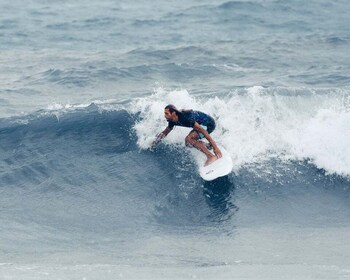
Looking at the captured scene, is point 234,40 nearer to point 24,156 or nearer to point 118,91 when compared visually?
point 118,91

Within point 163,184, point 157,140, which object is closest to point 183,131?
point 157,140

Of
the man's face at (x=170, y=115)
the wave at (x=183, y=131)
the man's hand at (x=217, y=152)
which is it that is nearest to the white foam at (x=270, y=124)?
the wave at (x=183, y=131)

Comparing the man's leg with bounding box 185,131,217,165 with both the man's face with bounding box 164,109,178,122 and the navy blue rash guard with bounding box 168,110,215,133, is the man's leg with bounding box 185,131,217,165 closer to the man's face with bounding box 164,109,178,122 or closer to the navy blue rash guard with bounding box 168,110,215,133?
the navy blue rash guard with bounding box 168,110,215,133

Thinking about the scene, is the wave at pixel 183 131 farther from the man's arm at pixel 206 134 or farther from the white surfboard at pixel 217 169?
the man's arm at pixel 206 134

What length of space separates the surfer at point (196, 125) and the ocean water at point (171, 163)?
0.58 metres

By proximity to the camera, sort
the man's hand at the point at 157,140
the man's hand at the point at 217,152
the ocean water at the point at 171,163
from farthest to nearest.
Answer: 1. the man's hand at the point at 157,140
2. the man's hand at the point at 217,152
3. the ocean water at the point at 171,163

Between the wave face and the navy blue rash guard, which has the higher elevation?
the navy blue rash guard

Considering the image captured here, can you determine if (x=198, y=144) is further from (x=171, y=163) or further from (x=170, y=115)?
(x=171, y=163)

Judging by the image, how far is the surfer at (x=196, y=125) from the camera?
12062 mm

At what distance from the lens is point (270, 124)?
1423 centimetres

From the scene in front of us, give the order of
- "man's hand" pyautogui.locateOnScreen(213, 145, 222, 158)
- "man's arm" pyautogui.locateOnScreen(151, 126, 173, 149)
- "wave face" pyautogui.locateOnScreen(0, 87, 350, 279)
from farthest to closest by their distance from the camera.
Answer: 1. "man's arm" pyautogui.locateOnScreen(151, 126, 173, 149)
2. "man's hand" pyautogui.locateOnScreen(213, 145, 222, 158)
3. "wave face" pyautogui.locateOnScreen(0, 87, 350, 279)

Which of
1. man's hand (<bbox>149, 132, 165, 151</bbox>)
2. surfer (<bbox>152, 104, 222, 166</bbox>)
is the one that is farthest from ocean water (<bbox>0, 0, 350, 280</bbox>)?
surfer (<bbox>152, 104, 222, 166</bbox>)

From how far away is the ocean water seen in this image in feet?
32.3

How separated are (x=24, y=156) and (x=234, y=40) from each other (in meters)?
11.6
